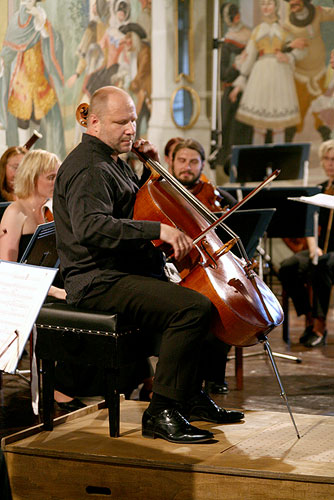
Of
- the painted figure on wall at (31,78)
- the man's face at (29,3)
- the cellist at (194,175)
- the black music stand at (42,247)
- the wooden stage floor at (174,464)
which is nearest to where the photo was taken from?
the wooden stage floor at (174,464)

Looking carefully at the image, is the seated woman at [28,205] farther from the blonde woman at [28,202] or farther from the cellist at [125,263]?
the cellist at [125,263]

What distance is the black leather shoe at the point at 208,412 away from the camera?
10.7 feet

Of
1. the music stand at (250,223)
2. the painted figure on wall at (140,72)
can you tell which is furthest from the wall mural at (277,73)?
the music stand at (250,223)

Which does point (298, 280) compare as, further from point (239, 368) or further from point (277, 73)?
point (277, 73)

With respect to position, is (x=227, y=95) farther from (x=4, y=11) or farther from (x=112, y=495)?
(x=112, y=495)

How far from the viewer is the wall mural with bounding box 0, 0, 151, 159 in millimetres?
7594

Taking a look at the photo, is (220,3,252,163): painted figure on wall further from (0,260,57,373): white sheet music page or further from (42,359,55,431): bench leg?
(0,260,57,373): white sheet music page

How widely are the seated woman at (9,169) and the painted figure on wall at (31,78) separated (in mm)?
2189

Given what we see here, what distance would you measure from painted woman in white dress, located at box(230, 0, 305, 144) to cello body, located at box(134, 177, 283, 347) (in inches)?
260

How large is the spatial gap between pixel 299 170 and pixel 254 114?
9.75 feet

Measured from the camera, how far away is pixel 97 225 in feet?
9.64

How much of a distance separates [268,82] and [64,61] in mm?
2713

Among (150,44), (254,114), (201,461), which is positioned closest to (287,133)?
(254,114)

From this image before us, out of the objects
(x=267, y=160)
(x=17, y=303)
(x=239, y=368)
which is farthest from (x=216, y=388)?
(x=267, y=160)
